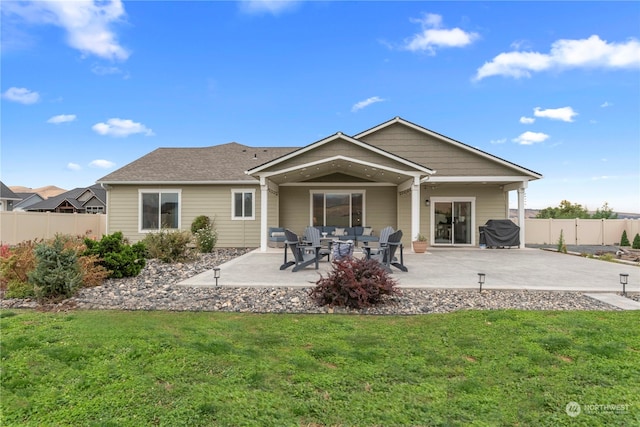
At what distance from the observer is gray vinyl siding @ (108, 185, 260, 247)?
47.0ft

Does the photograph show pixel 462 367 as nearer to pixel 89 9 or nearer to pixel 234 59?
pixel 89 9

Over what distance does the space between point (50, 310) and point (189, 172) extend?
10.5m

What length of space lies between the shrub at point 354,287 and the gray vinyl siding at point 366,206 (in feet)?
31.0

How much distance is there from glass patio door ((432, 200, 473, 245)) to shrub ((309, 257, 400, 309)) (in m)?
10.7

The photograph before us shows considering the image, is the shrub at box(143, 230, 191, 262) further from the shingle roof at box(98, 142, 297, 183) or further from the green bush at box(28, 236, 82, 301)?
the shingle roof at box(98, 142, 297, 183)

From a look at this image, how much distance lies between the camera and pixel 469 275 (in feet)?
24.1

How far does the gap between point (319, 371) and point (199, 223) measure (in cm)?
1194

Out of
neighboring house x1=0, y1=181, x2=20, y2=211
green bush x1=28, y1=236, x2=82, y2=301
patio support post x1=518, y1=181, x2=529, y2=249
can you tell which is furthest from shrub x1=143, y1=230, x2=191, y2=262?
neighboring house x1=0, y1=181, x2=20, y2=211

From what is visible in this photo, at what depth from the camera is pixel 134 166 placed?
1518cm

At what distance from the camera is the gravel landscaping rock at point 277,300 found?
494cm

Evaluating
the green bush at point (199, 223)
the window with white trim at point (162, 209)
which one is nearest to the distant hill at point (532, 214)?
the green bush at point (199, 223)

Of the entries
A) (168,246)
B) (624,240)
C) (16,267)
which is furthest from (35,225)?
(624,240)

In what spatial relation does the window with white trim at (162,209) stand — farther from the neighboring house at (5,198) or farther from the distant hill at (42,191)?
the distant hill at (42,191)

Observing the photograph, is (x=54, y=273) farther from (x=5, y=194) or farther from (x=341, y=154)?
(x=5, y=194)
